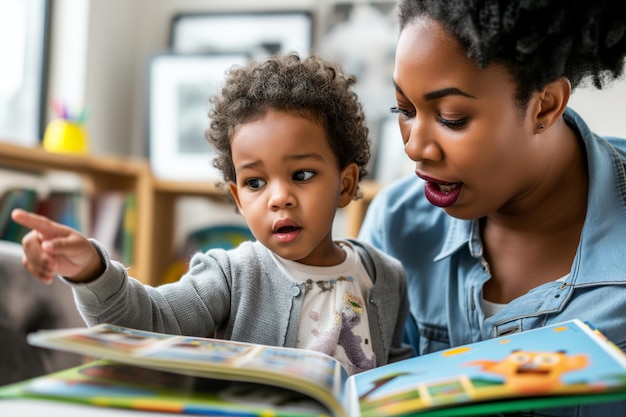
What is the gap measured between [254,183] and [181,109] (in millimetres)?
2097

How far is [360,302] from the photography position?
104cm

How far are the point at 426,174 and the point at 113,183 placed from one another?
2.02 meters

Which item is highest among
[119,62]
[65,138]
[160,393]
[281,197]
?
[119,62]

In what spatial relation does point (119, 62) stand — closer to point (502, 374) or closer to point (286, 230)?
point (286, 230)

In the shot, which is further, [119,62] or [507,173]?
[119,62]

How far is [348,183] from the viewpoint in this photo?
1111mm

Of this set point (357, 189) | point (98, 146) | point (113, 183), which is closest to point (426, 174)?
point (357, 189)

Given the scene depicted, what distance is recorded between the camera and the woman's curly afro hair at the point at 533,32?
34.0 inches

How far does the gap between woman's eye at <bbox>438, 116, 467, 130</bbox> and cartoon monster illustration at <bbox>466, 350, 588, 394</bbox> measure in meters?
0.37

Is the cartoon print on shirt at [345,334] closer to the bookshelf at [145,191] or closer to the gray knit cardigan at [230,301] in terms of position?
the gray knit cardigan at [230,301]

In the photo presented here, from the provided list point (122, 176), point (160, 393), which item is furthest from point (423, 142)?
point (122, 176)

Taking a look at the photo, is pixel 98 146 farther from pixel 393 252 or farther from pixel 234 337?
pixel 234 337

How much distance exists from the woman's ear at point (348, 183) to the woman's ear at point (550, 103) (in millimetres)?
286

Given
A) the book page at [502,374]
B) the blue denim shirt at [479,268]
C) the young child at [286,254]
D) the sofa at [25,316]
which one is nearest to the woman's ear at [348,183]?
the young child at [286,254]
